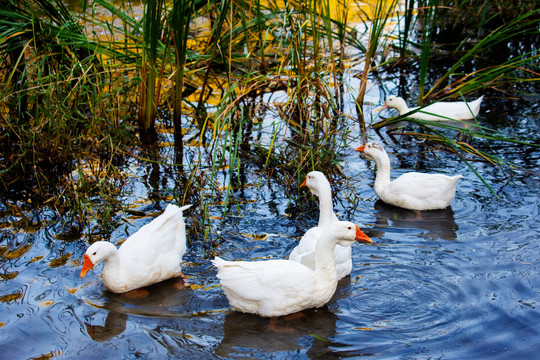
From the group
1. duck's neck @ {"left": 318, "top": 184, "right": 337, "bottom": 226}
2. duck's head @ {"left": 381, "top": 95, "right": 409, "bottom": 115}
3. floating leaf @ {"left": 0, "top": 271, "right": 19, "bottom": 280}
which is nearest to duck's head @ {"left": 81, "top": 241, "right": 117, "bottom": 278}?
floating leaf @ {"left": 0, "top": 271, "right": 19, "bottom": 280}

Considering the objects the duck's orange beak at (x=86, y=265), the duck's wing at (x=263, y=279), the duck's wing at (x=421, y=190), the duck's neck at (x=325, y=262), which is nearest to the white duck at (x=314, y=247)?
the duck's neck at (x=325, y=262)

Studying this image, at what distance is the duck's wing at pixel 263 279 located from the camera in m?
4.09

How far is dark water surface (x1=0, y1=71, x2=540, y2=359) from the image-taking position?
12.6 feet

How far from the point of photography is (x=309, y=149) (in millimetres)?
5633

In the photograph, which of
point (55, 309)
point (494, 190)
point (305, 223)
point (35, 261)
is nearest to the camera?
point (55, 309)

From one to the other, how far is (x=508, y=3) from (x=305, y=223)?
668 cm

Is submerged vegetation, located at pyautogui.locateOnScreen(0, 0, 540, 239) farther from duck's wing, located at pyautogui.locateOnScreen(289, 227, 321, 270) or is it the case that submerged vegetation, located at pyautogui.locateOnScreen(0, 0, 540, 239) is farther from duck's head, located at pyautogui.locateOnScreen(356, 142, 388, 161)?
duck's wing, located at pyautogui.locateOnScreen(289, 227, 321, 270)

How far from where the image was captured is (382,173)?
243 inches

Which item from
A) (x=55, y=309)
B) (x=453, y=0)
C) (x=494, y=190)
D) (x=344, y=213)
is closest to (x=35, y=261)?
(x=55, y=309)

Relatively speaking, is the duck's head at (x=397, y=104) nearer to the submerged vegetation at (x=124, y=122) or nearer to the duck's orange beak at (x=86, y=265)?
the submerged vegetation at (x=124, y=122)

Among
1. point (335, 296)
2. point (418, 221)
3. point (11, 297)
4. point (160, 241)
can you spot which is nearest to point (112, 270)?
point (160, 241)

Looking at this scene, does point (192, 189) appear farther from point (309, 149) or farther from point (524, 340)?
point (524, 340)

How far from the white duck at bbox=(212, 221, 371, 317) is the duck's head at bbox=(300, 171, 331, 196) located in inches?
35.6

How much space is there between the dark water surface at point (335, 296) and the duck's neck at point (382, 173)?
22cm
